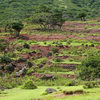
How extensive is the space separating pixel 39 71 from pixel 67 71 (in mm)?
3817

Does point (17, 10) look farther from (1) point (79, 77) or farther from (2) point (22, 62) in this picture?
(1) point (79, 77)

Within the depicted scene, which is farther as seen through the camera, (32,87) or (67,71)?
(67,71)

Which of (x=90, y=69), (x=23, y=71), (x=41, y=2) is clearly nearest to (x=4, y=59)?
(x=23, y=71)

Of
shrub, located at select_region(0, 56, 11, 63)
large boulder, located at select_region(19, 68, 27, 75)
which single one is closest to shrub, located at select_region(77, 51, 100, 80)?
large boulder, located at select_region(19, 68, 27, 75)

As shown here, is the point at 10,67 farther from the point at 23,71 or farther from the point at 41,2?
the point at 41,2

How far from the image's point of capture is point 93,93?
50.4 ft

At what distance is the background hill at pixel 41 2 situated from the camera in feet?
247

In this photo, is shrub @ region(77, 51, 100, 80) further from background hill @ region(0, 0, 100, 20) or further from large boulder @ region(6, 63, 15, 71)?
background hill @ region(0, 0, 100, 20)

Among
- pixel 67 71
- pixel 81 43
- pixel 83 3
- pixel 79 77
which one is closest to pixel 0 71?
pixel 67 71

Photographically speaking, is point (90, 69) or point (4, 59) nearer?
point (90, 69)

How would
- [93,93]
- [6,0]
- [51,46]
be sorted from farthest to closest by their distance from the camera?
[6,0] → [51,46] → [93,93]

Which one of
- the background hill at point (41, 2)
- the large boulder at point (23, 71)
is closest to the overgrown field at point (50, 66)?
the large boulder at point (23, 71)

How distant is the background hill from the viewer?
75312mm

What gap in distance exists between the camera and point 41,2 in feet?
327
